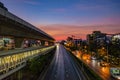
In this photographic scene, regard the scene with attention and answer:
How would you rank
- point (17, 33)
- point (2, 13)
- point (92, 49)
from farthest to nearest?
point (92, 49) < point (17, 33) < point (2, 13)

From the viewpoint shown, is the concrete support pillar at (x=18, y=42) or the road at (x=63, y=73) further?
the concrete support pillar at (x=18, y=42)

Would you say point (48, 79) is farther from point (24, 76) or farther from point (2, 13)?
point (2, 13)

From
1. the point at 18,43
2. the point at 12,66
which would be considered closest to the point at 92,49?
the point at 18,43

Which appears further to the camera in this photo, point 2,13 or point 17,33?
point 17,33

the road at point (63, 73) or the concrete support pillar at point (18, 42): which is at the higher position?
the concrete support pillar at point (18, 42)

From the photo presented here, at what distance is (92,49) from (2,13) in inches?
4532

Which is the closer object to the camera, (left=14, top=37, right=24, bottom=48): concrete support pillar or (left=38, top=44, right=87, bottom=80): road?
(left=38, top=44, right=87, bottom=80): road

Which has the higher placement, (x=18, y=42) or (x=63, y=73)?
(x=18, y=42)

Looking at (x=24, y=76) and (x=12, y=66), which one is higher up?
(x=12, y=66)

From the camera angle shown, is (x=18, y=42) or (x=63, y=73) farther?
(x=18, y=42)

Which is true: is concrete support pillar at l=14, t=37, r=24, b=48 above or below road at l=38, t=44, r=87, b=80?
above

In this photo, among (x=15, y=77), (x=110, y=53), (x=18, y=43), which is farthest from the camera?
(x=110, y=53)

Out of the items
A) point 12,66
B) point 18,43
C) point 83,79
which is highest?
point 18,43

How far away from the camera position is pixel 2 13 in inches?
1291
